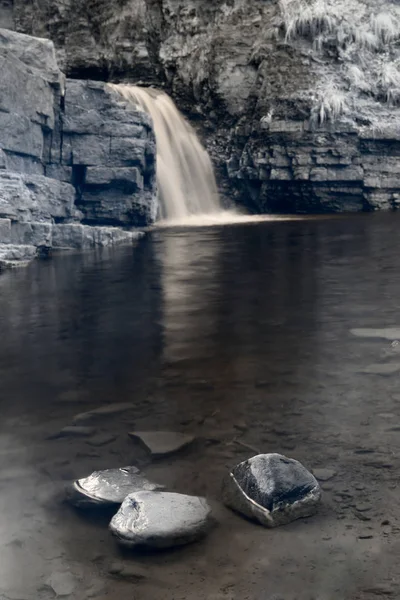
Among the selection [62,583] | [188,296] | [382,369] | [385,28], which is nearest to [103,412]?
[62,583]

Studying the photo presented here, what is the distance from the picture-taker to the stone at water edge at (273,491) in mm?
2710

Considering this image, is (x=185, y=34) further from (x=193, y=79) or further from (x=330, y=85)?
(x=330, y=85)

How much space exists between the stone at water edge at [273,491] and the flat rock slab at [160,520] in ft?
0.55

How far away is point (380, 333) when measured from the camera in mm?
5316

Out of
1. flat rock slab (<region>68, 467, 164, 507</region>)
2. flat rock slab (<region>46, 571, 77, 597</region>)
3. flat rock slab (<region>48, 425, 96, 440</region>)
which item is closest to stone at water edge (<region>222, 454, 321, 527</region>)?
flat rock slab (<region>68, 467, 164, 507</region>)

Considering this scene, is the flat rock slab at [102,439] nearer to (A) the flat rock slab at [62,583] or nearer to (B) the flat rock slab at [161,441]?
(B) the flat rock slab at [161,441]

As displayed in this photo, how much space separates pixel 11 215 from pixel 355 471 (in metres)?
9.57

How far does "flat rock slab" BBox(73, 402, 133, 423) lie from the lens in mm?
3842

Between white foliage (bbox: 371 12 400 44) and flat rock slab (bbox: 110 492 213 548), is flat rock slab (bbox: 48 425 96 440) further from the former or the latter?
white foliage (bbox: 371 12 400 44)

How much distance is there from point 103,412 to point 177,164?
16.1 meters

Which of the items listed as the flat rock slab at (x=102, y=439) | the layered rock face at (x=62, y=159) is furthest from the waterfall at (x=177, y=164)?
the flat rock slab at (x=102, y=439)

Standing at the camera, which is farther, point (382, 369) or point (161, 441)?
point (382, 369)

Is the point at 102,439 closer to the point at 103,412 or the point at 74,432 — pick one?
the point at 74,432

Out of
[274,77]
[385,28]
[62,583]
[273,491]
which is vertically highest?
Result: [385,28]
